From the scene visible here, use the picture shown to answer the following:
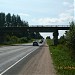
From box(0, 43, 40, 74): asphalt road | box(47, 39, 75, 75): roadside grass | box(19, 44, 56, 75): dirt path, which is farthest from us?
box(0, 43, 40, 74): asphalt road

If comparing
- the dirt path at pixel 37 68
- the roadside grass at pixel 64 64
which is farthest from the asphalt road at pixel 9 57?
the roadside grass at pixel 64 64

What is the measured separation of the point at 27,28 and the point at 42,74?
9430cm

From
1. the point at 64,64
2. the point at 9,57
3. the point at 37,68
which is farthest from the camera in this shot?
the point at 9,57

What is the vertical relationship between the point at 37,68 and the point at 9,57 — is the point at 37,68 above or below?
below

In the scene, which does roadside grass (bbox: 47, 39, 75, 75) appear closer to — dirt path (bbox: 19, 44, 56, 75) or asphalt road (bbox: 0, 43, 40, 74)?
dirt path (bbox: 19, 44, 56, 75)

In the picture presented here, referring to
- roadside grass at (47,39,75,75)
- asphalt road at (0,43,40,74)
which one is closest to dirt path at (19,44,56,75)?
roadside grass at (47,39,75,75)

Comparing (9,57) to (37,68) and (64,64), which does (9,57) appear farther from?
(37,68)

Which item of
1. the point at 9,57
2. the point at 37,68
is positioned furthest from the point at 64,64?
the point at 9,57

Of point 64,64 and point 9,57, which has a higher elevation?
point 9,57

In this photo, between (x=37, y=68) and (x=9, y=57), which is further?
(x=9, y=57)

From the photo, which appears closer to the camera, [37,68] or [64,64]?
[37,68]

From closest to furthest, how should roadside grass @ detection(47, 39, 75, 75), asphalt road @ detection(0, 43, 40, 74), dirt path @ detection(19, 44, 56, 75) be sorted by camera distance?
dirt path @ detection(19, 44, 56, 75)
roadside grass @ detection(47, 39, 75, 75)
asphalt road @ detection(0, 43, 40, 74)

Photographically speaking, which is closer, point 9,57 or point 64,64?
point 64,64

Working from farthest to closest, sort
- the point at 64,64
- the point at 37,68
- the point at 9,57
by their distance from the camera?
the point at 9,57 → the point at 64,64 → the point at 37,68
